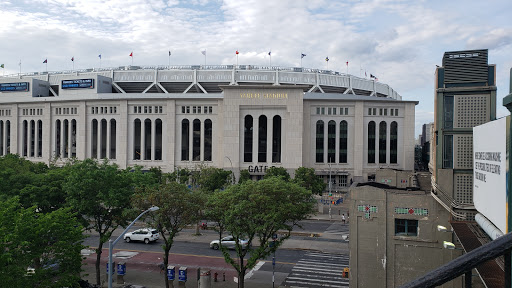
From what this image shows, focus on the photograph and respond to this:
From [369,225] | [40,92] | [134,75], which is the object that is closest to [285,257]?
[369,225]

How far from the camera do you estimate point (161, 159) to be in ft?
256

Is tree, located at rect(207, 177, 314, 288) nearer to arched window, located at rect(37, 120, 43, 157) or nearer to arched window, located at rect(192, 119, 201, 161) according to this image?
arched window, located at rect(192, 119, 201, 161)

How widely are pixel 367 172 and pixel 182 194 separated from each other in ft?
187

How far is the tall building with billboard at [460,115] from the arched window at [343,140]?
5258 cm

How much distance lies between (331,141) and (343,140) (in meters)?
2.34

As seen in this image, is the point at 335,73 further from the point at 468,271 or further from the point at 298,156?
the point at 468,271

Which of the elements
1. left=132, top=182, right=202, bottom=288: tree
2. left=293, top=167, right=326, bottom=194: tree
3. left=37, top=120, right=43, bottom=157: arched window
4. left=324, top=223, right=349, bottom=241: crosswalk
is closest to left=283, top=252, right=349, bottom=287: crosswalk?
left=324, top=223, right=349, bottom=241: crosswalk

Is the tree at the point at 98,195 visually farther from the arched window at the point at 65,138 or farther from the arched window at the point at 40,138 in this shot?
the arched window at the point at 40,138

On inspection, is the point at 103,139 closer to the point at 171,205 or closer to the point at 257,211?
the point at 171,205

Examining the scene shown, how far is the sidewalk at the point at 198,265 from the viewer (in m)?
28.7

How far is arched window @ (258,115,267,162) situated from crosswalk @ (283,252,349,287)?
132 ft

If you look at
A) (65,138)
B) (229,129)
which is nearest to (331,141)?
(229,129)

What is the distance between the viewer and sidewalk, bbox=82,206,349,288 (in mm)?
28653

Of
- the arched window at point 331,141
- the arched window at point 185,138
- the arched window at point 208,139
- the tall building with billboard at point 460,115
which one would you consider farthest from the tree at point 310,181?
the tall building with billboard at point 460,115
